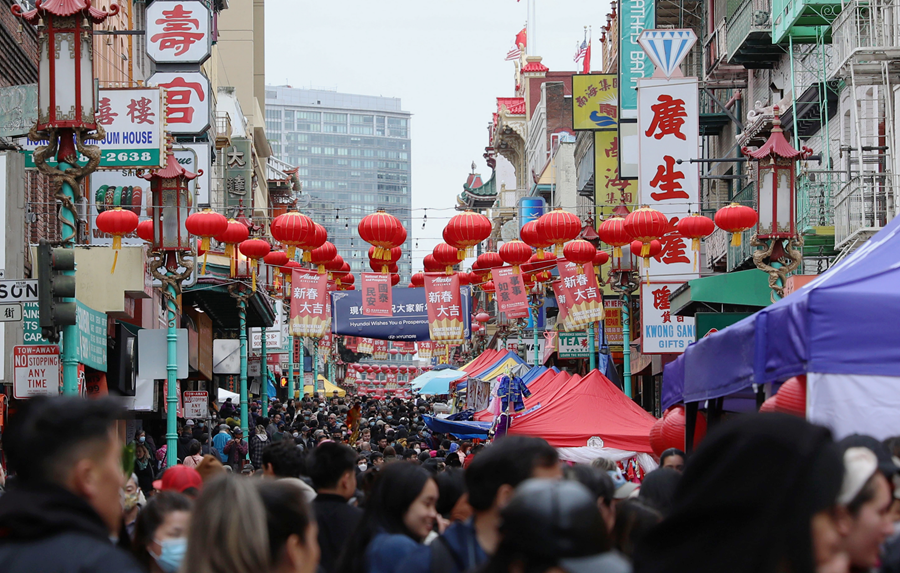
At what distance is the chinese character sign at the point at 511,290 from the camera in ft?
83.8

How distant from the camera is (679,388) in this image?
13859mm

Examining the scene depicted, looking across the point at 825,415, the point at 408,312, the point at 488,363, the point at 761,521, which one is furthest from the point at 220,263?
the point at 761,521

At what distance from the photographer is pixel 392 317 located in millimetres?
35875

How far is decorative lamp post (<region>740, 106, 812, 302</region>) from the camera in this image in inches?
609

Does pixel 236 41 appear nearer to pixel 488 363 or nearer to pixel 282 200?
pixel 282 200

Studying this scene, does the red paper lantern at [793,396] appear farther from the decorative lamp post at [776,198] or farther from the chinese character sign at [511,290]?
the chinese character sign at [511,290]

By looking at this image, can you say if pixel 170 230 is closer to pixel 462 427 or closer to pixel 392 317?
pixel 462 427

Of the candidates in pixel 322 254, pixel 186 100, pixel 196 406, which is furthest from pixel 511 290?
pixel 186 100

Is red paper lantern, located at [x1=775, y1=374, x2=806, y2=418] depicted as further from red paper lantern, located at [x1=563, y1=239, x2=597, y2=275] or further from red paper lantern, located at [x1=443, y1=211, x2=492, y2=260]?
red paper lantern, located at [x1=563, y1=239, x2=597, y2=275]

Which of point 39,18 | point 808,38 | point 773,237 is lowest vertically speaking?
point 773,237

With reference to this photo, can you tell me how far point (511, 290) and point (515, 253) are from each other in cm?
104

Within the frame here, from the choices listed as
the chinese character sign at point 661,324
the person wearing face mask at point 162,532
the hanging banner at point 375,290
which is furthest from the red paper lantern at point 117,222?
the person wearing face mask at point 162,532

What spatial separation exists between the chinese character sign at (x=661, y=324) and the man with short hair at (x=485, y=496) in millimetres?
19707

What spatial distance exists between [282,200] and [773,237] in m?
66.0
